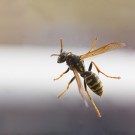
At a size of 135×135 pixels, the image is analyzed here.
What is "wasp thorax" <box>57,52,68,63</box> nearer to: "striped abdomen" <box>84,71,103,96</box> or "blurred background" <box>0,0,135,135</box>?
"striped abdomen" <box>84,71,103,96</box>

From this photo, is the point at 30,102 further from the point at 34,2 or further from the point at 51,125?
the point at 34,2

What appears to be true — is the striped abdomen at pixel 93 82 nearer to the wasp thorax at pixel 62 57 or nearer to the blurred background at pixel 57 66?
the wasp thorax at pixel 62 57

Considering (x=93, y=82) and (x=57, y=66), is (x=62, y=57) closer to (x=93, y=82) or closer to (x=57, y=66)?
(x=93, y=82)

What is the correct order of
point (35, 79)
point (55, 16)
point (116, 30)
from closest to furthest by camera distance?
point (35, 79) → point (116, 30) → point (55, 16)

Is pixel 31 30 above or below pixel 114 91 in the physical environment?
above

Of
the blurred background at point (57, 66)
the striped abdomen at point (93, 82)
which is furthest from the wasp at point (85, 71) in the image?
the blurred background at point (57, 66)

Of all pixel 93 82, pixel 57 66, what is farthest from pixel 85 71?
pixel 57 66

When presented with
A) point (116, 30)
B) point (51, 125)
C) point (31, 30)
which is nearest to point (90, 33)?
point (116, 30)
